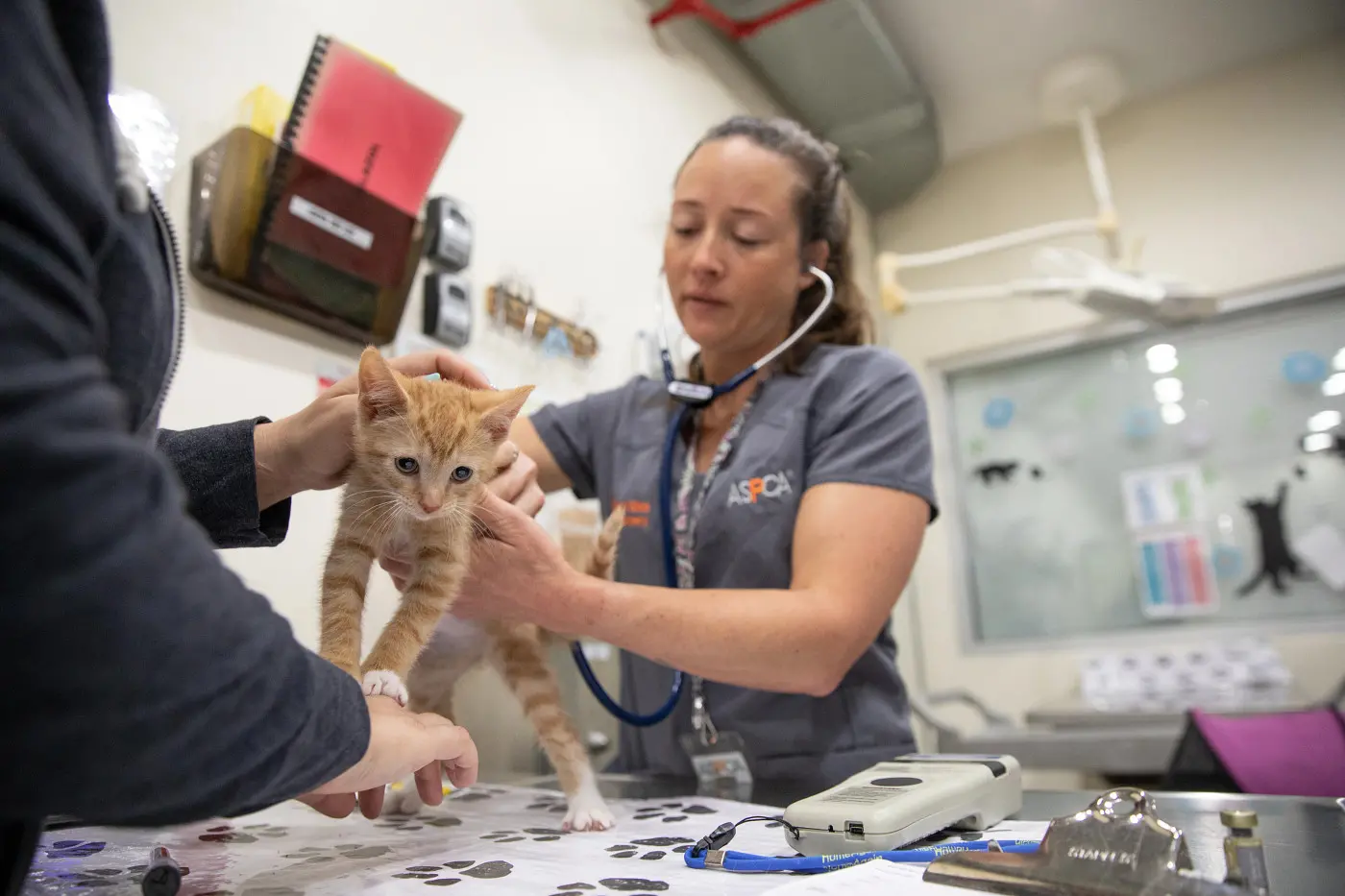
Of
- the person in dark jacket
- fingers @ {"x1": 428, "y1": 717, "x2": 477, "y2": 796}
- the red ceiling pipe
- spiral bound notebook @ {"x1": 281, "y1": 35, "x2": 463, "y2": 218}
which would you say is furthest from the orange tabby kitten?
the red ceiling pipe

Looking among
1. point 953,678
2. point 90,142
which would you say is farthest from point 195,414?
point 953,678

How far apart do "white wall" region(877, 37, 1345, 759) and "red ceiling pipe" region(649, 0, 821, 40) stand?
1.26 meters

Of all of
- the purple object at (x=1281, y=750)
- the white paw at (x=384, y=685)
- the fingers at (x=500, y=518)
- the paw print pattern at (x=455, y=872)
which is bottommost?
the purple object at (x=1281, y=750)

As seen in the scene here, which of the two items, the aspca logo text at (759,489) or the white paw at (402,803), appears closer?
the white paw at (402,803)

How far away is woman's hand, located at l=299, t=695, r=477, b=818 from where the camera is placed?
0.48 metres

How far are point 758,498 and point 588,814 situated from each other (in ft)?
1.57

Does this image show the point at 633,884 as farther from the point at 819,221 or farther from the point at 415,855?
the point at 819,221

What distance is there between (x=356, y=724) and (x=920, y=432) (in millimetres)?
869

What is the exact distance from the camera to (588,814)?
79 cm

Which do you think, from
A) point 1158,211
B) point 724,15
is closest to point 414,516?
point 724,15

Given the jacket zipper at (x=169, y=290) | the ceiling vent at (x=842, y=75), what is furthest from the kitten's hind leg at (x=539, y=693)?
the ceiling vent at (x=842, y=75)

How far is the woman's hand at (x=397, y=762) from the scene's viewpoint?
0.48m

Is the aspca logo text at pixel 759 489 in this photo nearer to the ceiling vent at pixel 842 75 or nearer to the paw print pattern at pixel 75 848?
the paw print pattern at pixel 75 848

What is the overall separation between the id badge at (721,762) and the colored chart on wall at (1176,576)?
2234 millimetres
